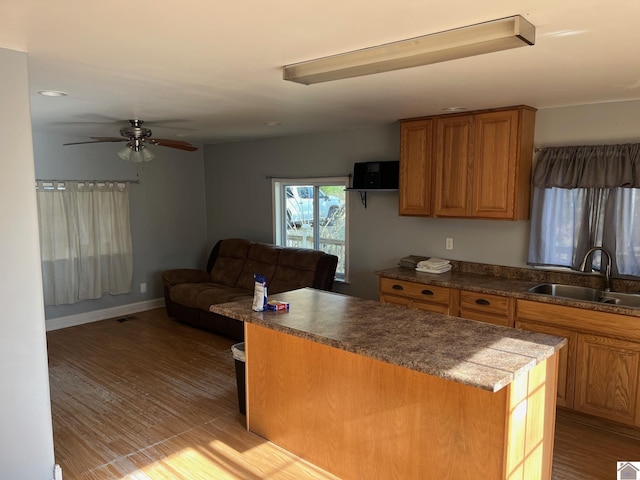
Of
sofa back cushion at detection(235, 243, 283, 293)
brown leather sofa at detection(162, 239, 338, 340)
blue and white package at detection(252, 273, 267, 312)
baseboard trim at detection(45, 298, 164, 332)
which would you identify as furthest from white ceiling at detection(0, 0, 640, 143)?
baseboard trim at detection(45, 298, 164, 332)

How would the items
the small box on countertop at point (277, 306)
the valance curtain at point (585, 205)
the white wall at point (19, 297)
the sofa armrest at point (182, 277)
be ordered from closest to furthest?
the white wall at point (19, 297), the small box on countertop at point (277, 306), the valance curtain at point (585, 205), the sofa armrest at point (182, 277)

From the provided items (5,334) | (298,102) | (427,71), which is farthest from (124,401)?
(427,71)

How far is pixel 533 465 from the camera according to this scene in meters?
2.22

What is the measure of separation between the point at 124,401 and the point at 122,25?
2.87m

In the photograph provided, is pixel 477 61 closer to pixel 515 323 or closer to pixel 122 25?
pixel 122 25

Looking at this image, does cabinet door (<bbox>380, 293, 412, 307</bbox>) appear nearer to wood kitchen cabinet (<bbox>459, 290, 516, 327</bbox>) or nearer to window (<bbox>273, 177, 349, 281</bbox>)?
wood kitchen cabinet (<bbox>459, 290, 516, 327</bbox>)

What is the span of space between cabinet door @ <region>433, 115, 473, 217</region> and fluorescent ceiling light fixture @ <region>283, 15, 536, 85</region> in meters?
1.84

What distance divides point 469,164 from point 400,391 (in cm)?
227

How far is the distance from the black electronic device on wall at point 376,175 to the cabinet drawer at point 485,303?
4.31ft

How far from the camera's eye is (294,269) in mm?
Result: 5305

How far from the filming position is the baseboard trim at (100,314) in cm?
554

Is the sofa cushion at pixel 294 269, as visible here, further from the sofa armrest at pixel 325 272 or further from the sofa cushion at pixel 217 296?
the sofa cushion at pixel 217 296

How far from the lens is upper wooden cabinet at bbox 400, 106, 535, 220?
371cm

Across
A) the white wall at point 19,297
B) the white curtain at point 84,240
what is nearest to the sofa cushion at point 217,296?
the white curtain at point 84,240
